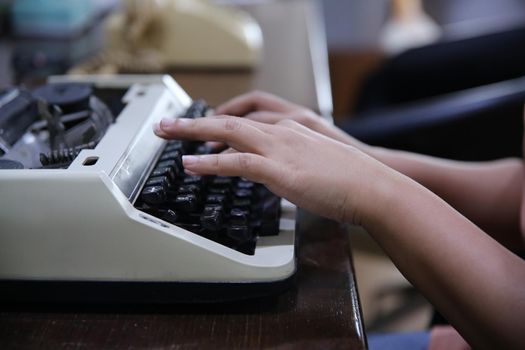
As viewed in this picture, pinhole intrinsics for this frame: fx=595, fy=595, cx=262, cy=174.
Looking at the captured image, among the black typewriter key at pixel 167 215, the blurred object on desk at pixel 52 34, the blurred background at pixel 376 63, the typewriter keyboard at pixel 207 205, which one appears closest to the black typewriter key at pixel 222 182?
the typewriter keyboard at pixel 207 205

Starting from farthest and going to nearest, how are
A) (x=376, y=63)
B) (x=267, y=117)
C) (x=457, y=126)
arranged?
1. (x=376, y=63)
2. (x=457, y=126)
3. (x=267, y=117)

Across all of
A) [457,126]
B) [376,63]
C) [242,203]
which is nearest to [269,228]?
[242,203]

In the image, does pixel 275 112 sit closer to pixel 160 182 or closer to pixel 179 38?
pixel 160 182

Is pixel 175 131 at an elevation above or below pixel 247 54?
above

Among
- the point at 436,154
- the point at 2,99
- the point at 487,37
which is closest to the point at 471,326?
the point at 2,99

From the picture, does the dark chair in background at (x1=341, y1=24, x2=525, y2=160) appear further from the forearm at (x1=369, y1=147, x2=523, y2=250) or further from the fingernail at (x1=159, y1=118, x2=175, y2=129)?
the fingernail at (x1=159, y1=118, x2=175, y2=129)

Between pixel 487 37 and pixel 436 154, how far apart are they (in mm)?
693

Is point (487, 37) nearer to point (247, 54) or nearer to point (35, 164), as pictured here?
point (247, 54)

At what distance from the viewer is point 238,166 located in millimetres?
634

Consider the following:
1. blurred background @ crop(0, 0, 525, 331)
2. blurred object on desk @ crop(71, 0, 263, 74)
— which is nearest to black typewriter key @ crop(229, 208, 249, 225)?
blurred background @ crop(0, 0, 525, 331)

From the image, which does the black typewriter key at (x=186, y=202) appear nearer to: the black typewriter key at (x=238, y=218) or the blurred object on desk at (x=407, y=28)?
the black typewriter key at (x=238, y=218)

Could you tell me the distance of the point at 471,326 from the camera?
628 mm

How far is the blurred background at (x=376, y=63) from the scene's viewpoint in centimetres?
132

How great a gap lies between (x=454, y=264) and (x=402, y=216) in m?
0.07
